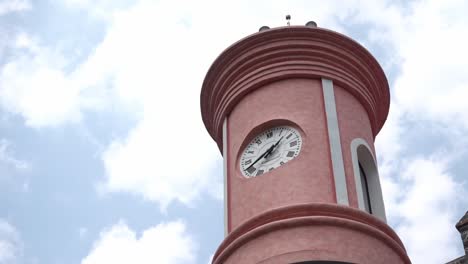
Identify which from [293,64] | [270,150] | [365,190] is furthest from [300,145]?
[293,64]

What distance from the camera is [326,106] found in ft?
42.8

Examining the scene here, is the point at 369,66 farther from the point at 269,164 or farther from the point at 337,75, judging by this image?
the point at 269,164

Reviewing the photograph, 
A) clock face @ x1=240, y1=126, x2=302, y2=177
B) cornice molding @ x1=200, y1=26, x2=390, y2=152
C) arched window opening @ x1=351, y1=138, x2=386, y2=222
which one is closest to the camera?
clock face @ x1=240, y1=126, x2=302, y2=177

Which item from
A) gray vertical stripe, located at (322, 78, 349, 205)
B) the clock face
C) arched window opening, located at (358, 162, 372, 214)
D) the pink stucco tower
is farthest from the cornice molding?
arched window opening, located at (358, 162, 372, 214)

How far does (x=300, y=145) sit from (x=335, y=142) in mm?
569

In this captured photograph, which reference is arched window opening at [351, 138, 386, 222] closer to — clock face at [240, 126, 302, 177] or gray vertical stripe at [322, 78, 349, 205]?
gray vertical stripe at [322, 78, 349, 205]

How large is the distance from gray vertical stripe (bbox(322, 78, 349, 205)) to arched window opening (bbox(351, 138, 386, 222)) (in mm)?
344

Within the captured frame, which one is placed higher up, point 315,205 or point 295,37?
point 295,37

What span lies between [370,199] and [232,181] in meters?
2.38

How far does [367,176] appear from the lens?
44.2 feet

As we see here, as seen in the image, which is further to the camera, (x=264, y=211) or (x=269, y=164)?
(x=269, y=164)

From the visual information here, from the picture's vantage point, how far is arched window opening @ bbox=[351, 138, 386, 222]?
12.8 metres

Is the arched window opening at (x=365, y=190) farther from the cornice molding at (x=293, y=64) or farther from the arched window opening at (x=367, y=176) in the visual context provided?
the cornice molding at (x=293, y=64)

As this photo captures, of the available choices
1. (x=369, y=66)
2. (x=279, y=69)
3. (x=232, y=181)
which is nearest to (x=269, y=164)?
(x=232, y=181)
